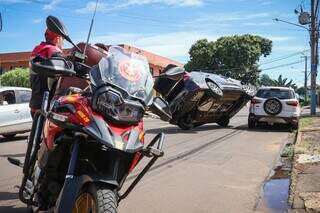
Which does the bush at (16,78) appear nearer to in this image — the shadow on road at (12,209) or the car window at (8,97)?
the car window at (8,97)

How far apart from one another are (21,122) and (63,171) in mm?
10097

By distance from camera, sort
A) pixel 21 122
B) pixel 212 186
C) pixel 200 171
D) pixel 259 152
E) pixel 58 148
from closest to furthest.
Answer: pixel 58 148
pixel 212 186
pixel 200 171
pixel 259 152
pixel 21 122

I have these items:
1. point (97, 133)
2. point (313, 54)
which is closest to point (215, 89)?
point (97, 133)

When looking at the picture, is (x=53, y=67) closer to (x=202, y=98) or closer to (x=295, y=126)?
(x=202, y=98)

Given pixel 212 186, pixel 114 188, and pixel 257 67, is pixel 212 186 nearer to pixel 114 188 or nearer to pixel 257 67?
pixel 114 188

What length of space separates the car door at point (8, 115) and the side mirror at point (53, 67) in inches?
386

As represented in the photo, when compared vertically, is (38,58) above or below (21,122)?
above

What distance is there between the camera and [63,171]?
4258mm

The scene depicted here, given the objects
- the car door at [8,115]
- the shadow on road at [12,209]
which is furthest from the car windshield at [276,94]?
the shadow on road at [12,209]

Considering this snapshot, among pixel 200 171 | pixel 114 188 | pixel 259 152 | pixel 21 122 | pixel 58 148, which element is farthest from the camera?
pixel 21 122

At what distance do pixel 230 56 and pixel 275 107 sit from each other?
140 ft

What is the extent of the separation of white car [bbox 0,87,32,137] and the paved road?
0.41 meters

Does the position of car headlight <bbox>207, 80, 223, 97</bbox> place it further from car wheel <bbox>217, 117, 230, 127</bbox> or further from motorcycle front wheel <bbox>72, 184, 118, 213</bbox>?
motorcycle front wheel <bbox>72, 184, 118, 213</bbox>

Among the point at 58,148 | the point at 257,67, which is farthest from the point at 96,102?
the point at 257,67
